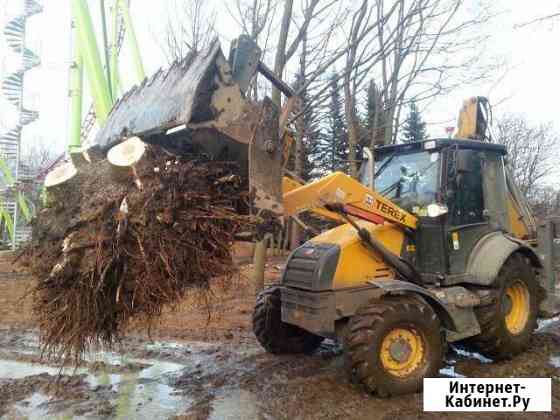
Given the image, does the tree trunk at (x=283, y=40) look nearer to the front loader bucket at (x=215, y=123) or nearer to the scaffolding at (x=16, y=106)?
the front loader bucket at (x=215, y=123)

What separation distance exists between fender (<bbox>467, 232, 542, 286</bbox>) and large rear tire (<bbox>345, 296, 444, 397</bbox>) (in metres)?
0.90

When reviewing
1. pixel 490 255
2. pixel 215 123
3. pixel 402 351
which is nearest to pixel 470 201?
pixel 490 255

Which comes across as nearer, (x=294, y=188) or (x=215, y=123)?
(x=215, y=123)

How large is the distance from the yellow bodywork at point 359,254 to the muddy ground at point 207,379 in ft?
3.17

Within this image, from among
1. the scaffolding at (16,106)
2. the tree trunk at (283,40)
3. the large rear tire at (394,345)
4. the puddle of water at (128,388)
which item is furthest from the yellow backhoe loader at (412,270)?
the scaffolding at (16,106)

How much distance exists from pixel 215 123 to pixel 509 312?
13.4ft

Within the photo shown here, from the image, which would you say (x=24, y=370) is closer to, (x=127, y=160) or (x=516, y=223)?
(x=127, y=160)

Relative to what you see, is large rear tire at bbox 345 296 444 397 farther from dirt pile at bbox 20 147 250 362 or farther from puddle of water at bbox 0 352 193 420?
puddle of water at bbox 0 352 193 420

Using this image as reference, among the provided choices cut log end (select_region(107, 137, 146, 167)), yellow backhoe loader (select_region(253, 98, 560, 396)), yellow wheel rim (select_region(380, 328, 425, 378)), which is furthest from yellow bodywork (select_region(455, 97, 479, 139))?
cut log end (select_region(107, 137, 146, 167))

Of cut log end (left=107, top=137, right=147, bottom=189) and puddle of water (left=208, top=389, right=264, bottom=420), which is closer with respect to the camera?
cut log end (left=107, top=137, right=147, bottom=189)

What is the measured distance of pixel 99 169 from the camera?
384 cm

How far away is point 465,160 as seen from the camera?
5.33m

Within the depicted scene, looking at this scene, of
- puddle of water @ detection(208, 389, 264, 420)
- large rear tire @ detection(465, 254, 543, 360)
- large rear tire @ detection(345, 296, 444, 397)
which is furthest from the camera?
large rear tire @ detection(465, 254, 543, 360)

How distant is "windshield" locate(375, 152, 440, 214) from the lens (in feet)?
17.3
